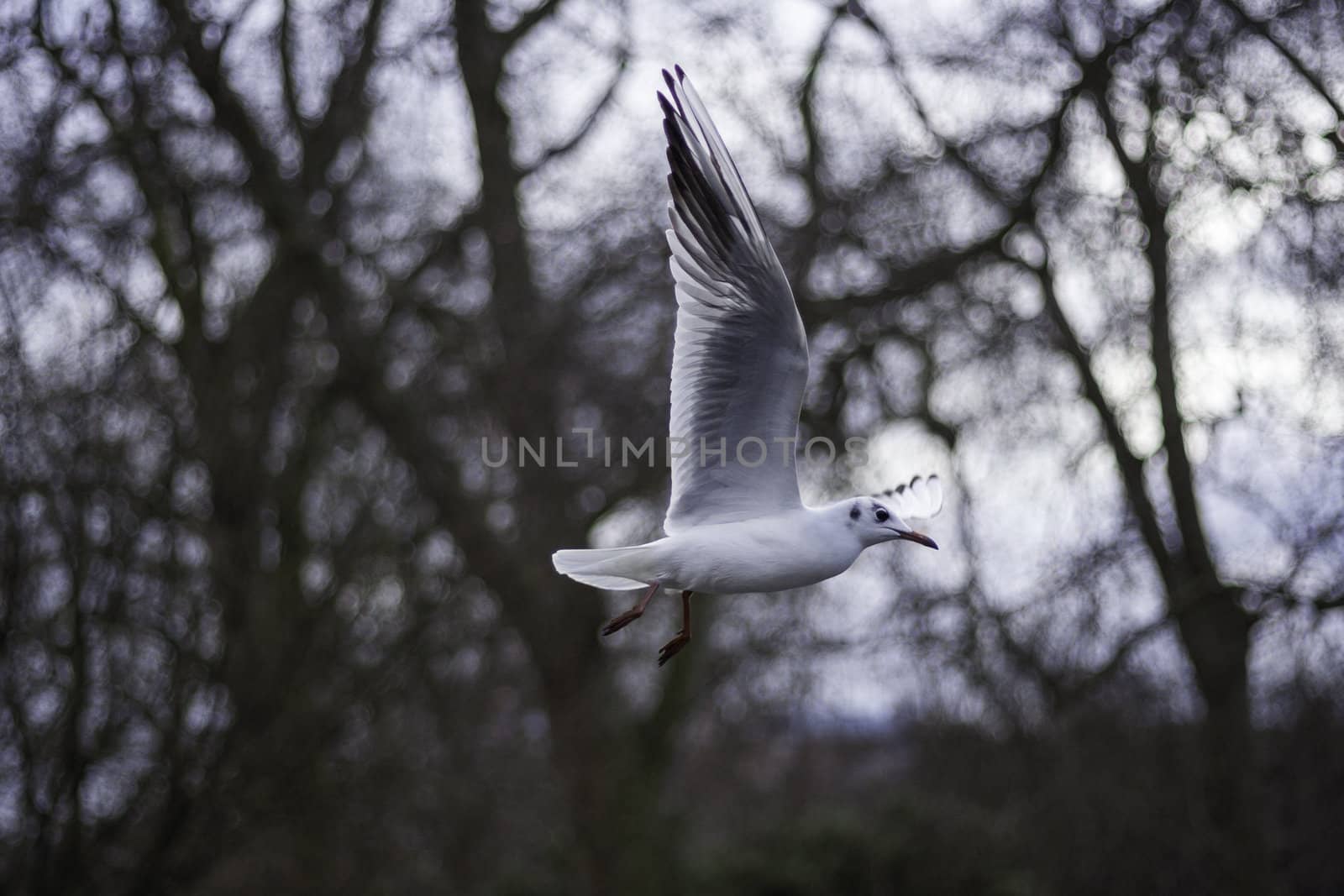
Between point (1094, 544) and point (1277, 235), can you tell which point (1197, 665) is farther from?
point (1277, 235)

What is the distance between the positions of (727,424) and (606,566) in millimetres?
618

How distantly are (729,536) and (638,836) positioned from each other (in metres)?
6.59

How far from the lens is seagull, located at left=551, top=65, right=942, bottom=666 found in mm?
3840

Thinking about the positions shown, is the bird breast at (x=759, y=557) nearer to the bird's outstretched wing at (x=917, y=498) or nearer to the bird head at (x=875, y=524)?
the bird head at (x=875, y=524)

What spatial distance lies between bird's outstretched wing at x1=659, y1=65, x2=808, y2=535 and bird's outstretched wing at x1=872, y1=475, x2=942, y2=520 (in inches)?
30.1

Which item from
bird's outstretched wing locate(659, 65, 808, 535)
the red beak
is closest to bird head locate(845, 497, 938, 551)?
the red beak

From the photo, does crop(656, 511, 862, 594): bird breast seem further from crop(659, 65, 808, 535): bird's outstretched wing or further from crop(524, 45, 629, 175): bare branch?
crop(524, 45, 629, 175): bare branch

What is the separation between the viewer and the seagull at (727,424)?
151 inches

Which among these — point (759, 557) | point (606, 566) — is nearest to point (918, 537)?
point (759, 557)

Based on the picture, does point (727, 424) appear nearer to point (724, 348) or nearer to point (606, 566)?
point (724, 348)

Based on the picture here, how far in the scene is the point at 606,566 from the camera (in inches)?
161

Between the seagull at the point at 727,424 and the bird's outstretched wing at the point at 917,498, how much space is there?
0.70 metres

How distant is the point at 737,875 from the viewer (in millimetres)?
10203

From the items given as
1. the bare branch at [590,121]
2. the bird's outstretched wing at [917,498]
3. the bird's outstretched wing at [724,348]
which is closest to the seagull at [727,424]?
the bird's outstretched wing at [724,348]
